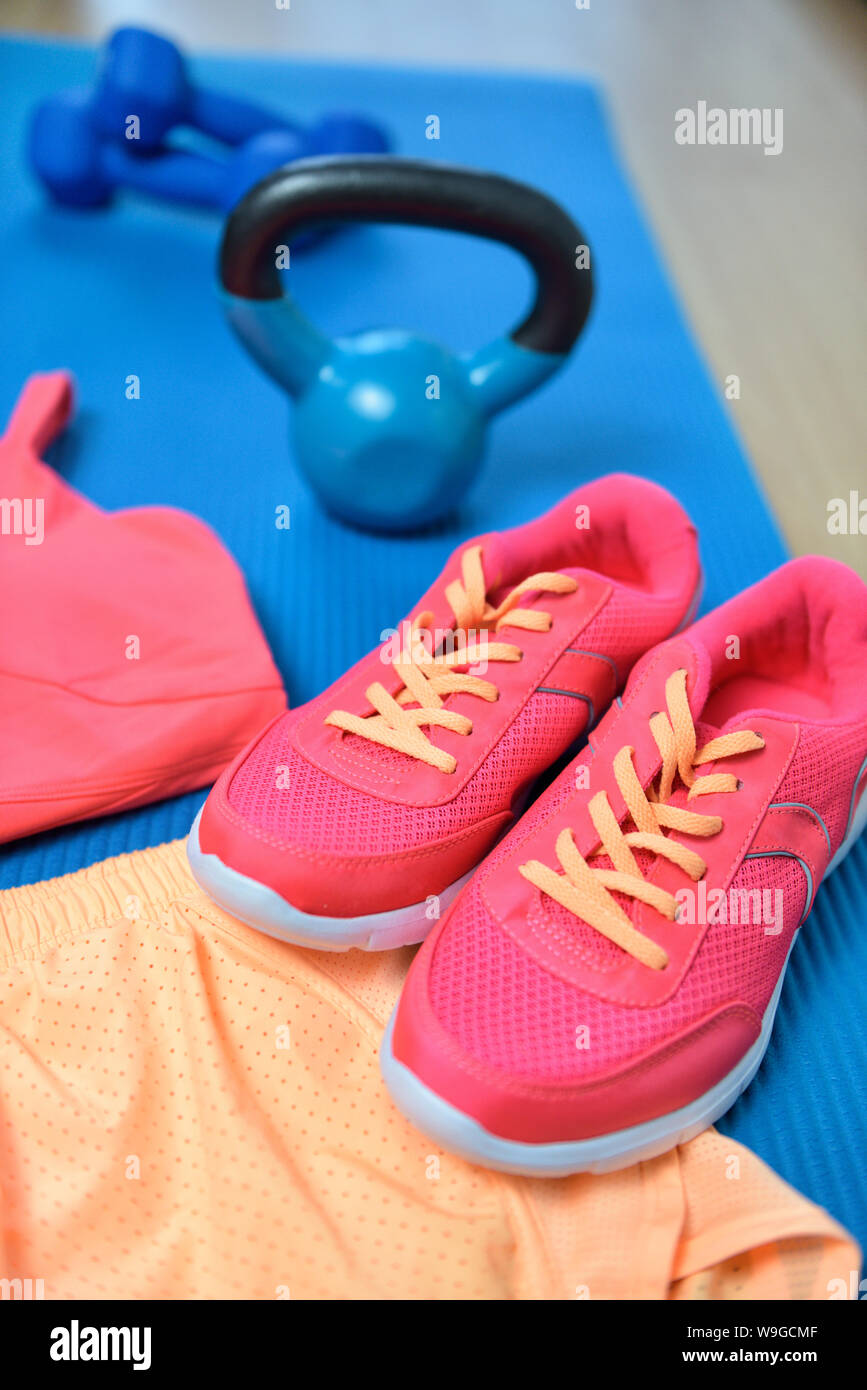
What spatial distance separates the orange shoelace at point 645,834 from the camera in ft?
2.00

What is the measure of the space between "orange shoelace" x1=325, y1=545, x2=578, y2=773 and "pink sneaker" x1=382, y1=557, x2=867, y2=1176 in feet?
0.28

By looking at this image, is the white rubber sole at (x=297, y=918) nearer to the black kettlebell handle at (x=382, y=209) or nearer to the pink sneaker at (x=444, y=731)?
the pink sneaker at (x=444, y=731)

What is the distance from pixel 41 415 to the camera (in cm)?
106

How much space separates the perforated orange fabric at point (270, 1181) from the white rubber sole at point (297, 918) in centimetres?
3

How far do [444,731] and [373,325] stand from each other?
0.88 metres

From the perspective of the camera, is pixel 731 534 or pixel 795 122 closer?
pixel 731 534

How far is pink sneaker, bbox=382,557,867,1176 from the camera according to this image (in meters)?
0.56

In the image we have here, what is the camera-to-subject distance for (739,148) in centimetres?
215

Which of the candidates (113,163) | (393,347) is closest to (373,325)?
(393,347)

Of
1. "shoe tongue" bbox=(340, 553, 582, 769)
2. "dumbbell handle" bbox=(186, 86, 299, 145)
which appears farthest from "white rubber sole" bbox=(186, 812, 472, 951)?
"dumbbell handle" bbox=(186, 86, 299, 145)

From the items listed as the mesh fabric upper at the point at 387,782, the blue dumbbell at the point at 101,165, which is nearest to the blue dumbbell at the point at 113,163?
the blue dumbbell at the point at 101,165

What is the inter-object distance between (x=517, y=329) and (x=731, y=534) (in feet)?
1.07
